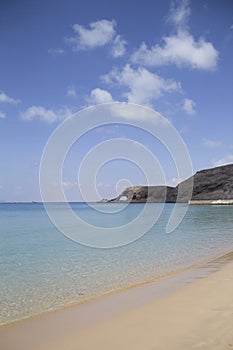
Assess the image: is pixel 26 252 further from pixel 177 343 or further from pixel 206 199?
pixel 206 199

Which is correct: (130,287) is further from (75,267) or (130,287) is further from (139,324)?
(139,324)

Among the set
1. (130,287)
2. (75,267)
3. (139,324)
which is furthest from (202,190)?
(139,324)

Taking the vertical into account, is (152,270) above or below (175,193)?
below

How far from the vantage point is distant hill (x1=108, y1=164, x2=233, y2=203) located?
4609 inches

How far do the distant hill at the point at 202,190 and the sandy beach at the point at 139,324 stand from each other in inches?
4290

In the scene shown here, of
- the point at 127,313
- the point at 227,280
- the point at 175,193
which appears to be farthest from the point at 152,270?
the point at 175,193

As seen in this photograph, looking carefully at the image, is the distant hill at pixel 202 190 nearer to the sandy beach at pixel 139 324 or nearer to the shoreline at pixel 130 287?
the shoreline at pixel 130 287

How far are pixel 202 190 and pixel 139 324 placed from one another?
394 feet

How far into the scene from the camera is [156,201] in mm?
153500

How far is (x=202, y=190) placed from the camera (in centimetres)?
12262

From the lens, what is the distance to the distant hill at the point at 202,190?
384ft

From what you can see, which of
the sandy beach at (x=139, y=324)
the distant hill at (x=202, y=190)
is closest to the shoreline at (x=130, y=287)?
the sandy beach at (x=139, y=324)

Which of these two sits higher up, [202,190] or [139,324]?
[202,190]

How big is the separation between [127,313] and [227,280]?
12.4 ft
